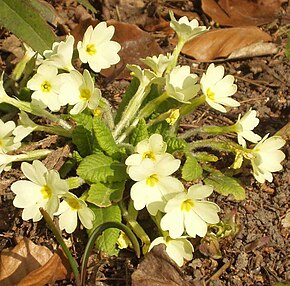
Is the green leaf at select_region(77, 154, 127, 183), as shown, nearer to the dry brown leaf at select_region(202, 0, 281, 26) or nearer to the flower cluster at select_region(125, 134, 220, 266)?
the flower cluster at select_region(125, 134, 220, 266)

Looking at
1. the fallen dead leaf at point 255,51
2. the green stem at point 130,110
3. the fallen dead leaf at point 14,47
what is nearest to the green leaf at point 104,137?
the green stem at point 130,110

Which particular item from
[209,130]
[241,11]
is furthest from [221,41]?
[209,130]

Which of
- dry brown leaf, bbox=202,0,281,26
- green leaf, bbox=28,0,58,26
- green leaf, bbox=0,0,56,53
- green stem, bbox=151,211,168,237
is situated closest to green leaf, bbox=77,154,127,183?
green stem, bbox=151,211,168,237

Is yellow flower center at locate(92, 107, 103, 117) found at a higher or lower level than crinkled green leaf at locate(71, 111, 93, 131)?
lower

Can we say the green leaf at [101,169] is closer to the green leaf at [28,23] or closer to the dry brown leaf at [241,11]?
the green leaf at [28,23]

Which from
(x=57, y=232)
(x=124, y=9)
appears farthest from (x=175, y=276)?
(x=124, y=9)

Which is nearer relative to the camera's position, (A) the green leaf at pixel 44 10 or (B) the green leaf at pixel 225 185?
(B) the green leaf at pixel 225 185
